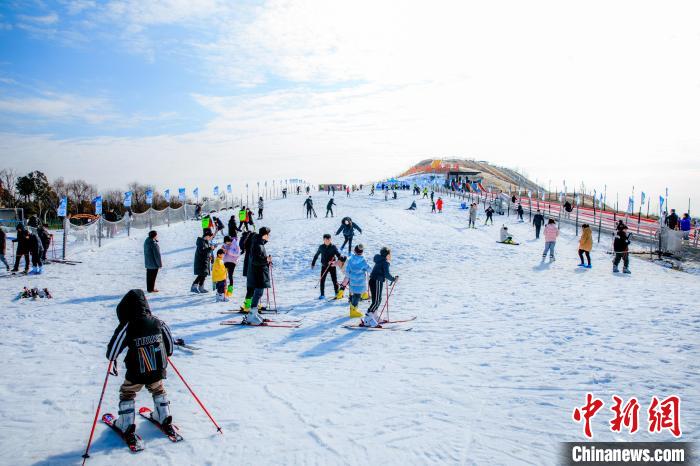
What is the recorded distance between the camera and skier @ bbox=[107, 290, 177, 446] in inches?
180

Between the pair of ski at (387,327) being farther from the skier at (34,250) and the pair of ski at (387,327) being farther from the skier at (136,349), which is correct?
the skier at (34,250)

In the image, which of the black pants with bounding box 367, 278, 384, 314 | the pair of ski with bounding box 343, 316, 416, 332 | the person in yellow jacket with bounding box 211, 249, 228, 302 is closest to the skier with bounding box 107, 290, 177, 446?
the pair of ski with bounding box 343, 316, 416, 332

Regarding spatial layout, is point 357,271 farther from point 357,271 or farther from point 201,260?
point 201,260

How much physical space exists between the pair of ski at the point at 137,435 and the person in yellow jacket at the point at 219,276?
6267mm

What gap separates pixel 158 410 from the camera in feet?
16.1

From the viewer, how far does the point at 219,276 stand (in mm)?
11555

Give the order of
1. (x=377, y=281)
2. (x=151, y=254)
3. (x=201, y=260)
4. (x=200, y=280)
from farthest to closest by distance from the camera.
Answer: (x=200, y=280) < (x=201, y=260) < (x=151, y=254) < (x=377, y=281)

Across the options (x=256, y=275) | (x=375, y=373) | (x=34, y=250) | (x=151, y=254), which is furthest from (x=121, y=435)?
(x=34, y=250)

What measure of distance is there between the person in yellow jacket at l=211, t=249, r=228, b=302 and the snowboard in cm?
636

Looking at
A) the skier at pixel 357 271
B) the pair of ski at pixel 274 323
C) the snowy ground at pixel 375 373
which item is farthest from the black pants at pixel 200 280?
the skier at pixel 357 271

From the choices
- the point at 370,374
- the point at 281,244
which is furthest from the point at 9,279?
the point at 370,374

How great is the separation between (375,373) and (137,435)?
330 cm

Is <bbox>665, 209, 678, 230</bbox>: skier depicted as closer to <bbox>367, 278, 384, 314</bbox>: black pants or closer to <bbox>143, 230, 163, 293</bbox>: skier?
<bbox>367, 278, 384, 314</bbox>: black pants

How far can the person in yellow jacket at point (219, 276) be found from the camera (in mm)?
11470
